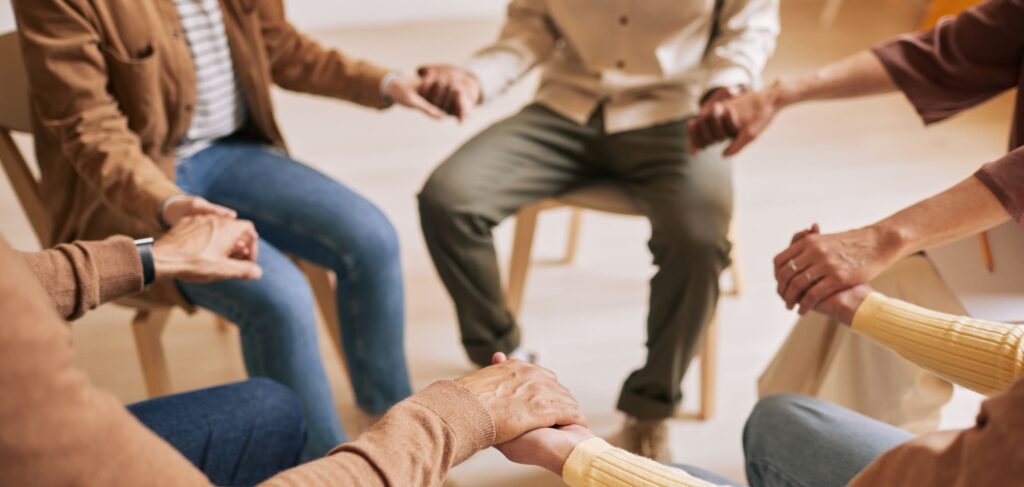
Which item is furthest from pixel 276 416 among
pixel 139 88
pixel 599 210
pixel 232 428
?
pixel 599 210

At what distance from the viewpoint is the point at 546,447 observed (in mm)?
1046

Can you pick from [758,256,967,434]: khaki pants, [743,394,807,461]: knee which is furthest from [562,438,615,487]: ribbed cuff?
[758,256,967,434]: khaki pants

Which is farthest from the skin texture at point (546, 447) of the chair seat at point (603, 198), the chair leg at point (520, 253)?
the chair leg at point (520, 253)

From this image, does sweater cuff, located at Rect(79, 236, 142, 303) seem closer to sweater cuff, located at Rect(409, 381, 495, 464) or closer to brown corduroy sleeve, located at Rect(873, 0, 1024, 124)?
sweater cuff, located at Rect(409, 381, 495, 464)

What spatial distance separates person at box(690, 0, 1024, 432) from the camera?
1.25 metres

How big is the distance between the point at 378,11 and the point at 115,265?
8.77 ft

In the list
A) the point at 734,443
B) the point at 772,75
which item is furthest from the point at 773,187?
the point at 734,443

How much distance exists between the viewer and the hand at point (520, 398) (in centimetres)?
104

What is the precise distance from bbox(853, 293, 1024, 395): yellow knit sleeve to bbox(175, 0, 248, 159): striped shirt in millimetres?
1130

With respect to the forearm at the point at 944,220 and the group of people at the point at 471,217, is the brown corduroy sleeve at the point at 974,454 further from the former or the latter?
the forearm at the point at 944,220

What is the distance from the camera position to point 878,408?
1.35 meters

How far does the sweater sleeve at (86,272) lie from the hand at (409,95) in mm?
636

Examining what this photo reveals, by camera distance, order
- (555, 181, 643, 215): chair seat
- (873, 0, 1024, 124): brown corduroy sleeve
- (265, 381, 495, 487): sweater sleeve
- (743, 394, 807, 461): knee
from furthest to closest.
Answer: (555, 181, 643, 215): chair seat
(873, 0, 1024, 124): brown corduroy sleeve
(743, 394, 807, 461): knee
(265, 381, 495, 487): sweater sleeve

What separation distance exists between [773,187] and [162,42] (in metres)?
1.72
